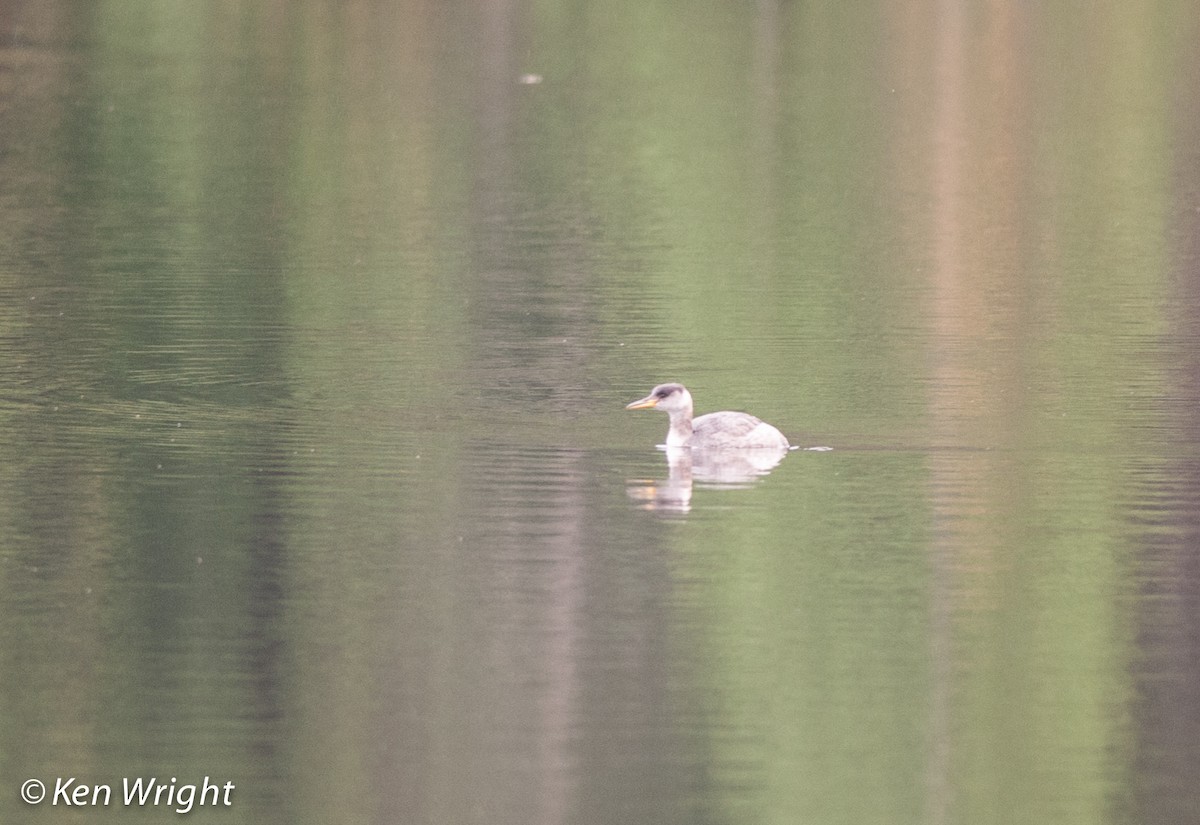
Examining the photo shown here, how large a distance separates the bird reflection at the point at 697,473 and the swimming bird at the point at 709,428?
0.15 feet

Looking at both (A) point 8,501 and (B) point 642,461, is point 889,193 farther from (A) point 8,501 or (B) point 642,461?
(A) point 8,501

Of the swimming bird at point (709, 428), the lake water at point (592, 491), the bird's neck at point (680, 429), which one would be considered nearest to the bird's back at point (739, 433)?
the swimming bird at point (709, 428)

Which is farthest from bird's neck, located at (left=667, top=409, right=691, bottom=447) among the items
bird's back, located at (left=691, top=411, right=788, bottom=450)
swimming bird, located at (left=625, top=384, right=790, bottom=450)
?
bird's back, located at (left=691, top=411, right=788, bottom=450)

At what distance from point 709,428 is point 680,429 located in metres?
0.33

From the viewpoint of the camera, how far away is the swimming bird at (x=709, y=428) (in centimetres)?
1753

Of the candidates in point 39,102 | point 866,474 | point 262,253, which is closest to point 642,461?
point 866,474

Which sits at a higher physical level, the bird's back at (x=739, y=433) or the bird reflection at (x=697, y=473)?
the bird's back at (x=739, y=433)

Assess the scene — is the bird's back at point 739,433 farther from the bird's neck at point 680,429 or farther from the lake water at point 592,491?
the lake water at point 592,491

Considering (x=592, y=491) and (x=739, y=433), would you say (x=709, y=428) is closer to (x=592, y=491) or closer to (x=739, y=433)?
(x=739, y=433)

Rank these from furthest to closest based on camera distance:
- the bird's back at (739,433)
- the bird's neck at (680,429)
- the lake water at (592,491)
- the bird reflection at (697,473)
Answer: the bird's neck at (680,429) → the bird's back at (739,433) → the bird reflection at (697,473) → the lake water at (592,491)

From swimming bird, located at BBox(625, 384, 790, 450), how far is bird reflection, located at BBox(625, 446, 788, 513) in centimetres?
4

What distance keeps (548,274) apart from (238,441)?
1043 cm

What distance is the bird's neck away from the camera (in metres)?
17.9

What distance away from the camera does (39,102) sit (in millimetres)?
47312
